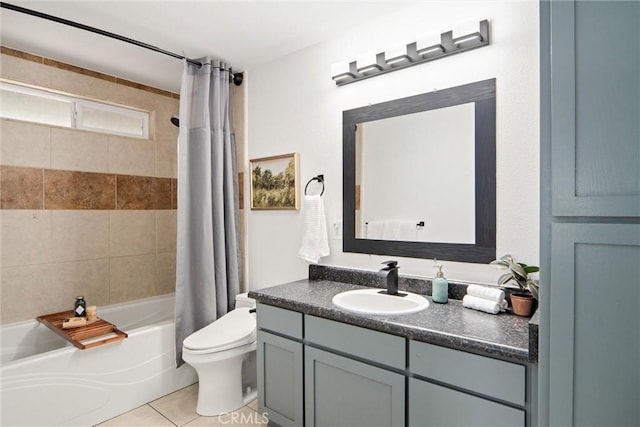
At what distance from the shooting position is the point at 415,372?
1.41 metres

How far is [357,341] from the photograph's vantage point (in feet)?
5.15

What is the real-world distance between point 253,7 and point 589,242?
76.9 inches

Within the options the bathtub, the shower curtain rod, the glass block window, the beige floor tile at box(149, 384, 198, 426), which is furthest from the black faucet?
the glass block window

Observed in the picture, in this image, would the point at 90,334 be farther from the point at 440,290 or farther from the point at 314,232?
the point at 440,290

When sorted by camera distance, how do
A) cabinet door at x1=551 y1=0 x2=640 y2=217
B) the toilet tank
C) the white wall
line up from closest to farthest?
cabinet door at x1=551 y1=0 x2=640 y2=217, the white wall, the toilet tank

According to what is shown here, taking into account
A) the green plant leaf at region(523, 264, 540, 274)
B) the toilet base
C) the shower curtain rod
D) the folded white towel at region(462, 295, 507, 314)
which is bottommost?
the toilet base

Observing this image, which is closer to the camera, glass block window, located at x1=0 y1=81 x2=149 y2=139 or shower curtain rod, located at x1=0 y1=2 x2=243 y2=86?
shower curtain rod, located at x1=0 y1=2 x2=243 y2=86

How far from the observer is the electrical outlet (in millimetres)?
2278

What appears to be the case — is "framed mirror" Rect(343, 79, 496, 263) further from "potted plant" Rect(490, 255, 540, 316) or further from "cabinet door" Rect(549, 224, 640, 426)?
"cabinet door" Rect(549, 224, 640, 426)

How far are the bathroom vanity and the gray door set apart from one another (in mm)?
207

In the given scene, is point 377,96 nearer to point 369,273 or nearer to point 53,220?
point 369,273

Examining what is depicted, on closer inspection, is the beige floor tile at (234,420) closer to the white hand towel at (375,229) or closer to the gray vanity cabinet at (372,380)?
the gray vanity cabinet at (372,380)

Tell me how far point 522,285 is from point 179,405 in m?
2.19

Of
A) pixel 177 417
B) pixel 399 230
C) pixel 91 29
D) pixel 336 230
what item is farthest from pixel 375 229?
pixel 91 29
